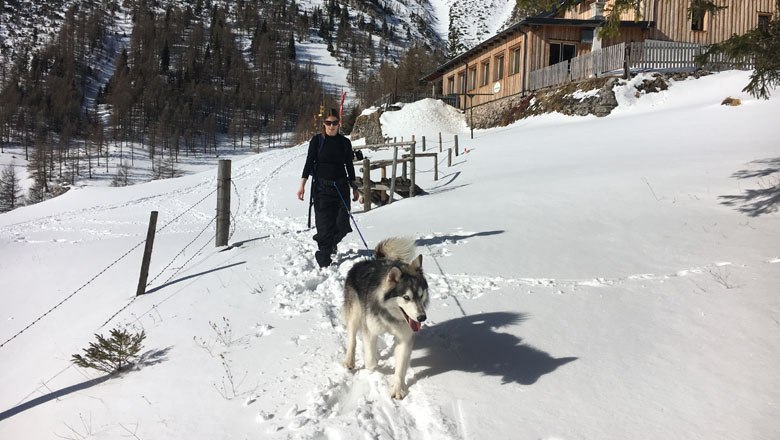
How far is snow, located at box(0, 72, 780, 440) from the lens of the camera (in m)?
3.20

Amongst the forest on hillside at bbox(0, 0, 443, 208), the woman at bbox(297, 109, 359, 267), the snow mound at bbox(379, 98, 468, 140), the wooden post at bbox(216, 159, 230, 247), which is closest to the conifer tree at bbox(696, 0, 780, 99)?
the woman at bbox(297, 109, 359, 267)

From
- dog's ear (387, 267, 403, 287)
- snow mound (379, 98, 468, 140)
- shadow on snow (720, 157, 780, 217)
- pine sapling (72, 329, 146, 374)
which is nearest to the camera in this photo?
dog's ear (387, 267, 403, 287)

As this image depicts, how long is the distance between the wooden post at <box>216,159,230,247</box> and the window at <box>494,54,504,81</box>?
26.8m

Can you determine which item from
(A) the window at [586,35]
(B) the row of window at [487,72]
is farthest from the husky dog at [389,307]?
(A) the window at [586,35]

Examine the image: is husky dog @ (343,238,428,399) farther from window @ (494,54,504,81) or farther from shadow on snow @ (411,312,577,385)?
window @ (494,54,504,81)

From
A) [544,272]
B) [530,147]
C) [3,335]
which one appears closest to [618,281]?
[544,272]

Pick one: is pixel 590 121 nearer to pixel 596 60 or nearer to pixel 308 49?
pixel 596 60

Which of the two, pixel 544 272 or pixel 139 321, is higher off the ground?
pixel 544 272

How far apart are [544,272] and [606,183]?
5971 mm

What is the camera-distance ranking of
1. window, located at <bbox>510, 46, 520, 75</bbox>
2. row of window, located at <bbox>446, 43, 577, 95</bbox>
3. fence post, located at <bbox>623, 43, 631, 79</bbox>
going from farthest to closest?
1. window, located at <bbox>510, 46, 520, 75</bbox>
2. row of window, located at <bbox>446, 43, 577, 95</bbox>
3. fence post, located at <bbox>623, 43, 631, 79</bbox>

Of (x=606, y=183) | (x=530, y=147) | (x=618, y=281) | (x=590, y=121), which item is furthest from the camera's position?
(x=590, y=121)

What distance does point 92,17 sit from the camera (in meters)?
147

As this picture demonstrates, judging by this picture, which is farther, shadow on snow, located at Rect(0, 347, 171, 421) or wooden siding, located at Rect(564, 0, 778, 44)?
wooden siding, located at Rect(564, 0, 778, 44)

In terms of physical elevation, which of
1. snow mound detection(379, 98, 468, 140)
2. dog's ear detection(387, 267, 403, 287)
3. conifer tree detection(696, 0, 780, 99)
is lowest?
dog's ear detection(387, 267, 403, 287)
